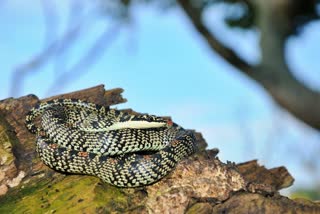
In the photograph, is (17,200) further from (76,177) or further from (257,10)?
(257,10)

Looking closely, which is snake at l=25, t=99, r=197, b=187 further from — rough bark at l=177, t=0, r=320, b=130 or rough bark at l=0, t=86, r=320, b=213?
rough bark at l=177, t=0, r=320, b=130

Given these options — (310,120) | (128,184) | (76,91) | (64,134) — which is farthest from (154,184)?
(310,120)

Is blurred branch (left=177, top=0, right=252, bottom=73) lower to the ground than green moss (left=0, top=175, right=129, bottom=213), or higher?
higher

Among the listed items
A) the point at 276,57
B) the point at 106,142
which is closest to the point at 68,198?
the point at 106,142

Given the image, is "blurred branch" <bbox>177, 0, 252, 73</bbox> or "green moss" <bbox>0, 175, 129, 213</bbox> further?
"blurred branch" <bbox>177, 0, 252, 73</bbox>

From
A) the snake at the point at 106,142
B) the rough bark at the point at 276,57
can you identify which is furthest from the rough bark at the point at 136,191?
the rough bark at the point at 276,57

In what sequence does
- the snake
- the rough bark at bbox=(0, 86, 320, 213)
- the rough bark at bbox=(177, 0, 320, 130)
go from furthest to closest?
1. the rough bark at bbox=(177, 0, 320, 130)
2. the snake
3. the rough bark at bbox=(0, 86, 320, 213)

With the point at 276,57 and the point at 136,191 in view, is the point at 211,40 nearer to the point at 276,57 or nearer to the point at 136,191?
the point at 276,57

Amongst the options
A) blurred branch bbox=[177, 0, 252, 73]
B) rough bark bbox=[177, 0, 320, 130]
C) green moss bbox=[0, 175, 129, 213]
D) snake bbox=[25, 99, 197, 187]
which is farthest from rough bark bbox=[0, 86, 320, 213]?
blurred branch bbox=[177, 0, 252, 73]
